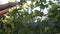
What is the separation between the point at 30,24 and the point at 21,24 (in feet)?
0.36

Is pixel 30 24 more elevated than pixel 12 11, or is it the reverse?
pixel 12 11

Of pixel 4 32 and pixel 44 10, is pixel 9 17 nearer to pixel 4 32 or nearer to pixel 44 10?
pixel 4 32

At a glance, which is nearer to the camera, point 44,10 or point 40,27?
point 40,27

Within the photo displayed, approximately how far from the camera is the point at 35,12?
194cm

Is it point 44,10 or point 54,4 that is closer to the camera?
point 54,4

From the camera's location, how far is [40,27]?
195 cm

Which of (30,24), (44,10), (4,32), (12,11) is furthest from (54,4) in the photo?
(4,32)

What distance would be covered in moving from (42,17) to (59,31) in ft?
0.85

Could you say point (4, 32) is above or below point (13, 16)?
below

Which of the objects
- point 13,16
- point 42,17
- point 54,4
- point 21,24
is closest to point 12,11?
point 13,16

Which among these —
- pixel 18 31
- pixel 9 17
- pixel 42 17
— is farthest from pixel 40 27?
pixel 9 17

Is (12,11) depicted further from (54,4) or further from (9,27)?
(54,4)

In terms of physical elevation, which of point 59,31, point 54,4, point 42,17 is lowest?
point 59,31

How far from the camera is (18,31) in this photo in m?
2.01
